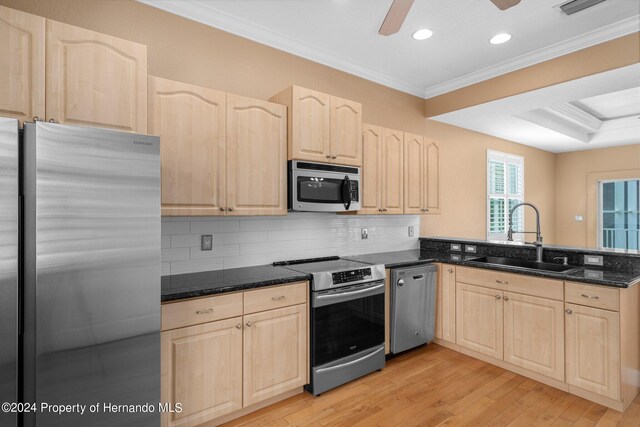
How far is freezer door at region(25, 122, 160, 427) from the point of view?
1453 mm

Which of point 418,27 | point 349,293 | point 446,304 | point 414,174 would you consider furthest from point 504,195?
point 349,293

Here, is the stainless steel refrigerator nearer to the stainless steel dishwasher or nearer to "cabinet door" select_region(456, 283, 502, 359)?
the stainless steel dishwasher

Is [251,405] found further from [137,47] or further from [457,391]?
[137,47]

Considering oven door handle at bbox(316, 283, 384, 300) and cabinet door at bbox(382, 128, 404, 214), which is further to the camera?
cabinet door at bbox(382, 128, 404, 214)

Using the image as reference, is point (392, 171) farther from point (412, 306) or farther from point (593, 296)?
point (593, 296)

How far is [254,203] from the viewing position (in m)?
2.48

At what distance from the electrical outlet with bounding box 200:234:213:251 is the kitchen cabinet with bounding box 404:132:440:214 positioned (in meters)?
1.96

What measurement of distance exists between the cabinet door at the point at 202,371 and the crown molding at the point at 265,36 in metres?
2.24

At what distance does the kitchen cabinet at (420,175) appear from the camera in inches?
139

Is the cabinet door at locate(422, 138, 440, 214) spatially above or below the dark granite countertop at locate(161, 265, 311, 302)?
above

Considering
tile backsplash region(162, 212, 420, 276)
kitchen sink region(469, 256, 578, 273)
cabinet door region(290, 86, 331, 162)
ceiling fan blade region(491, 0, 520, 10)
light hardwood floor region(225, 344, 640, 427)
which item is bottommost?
light hardwood floor region(225, 344, 640, 427)

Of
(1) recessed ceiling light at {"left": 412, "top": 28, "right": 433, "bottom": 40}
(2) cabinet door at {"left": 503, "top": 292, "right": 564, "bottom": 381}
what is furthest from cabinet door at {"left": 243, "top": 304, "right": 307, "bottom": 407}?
(1) recessed ceiling light at {"left": 412, "top": 28, "right": 433, "bottom": 40}

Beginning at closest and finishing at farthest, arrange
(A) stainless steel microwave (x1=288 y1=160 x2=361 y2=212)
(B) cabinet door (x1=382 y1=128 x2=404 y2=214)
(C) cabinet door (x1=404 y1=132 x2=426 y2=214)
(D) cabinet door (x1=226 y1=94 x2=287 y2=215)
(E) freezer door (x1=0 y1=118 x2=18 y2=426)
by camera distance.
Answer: (E) freezer door (x1=0 y1=118 x2=18 y2=426)
(D) cabinet door (x1=226 y1=94 x2=287 y2=215)
(A) stainless steel microwave (x1=288 y1=160 x2=361 y2=212)
(B) cabinet door (x1=382 y1=128 x2=404 y2=214)
(C) cabinet door (x1=404 y1=132 x2=426 y2=214)

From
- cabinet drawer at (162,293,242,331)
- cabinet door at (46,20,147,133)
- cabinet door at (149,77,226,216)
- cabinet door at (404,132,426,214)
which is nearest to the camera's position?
cabinet door at (46,20,147,133)
